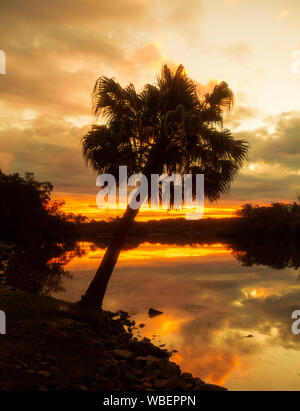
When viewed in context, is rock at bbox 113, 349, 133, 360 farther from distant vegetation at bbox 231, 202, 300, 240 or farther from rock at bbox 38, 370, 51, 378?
distant vegetation at bbox 231, 202, 300, 240

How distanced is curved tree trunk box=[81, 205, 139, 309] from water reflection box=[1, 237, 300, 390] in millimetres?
2041

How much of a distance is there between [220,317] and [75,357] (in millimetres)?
8834

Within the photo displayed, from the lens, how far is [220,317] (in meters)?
15.7

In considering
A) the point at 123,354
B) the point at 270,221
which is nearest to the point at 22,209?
the point at 123,354

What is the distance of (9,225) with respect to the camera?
63531 mm

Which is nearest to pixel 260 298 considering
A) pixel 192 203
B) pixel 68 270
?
pixel 192 203

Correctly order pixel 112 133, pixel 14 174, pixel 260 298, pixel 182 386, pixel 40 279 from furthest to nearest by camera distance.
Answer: pixel 14 174
pixel 40 279
pixel 260 298
pixel 112 133
pixel 182 386

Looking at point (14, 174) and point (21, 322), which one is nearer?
point (21, 322)

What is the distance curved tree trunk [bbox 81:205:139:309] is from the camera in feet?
45.7

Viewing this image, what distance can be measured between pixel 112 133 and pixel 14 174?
59.3m

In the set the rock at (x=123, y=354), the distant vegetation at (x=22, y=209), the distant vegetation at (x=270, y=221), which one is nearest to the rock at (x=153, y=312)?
the rock at (x=123, y=354)

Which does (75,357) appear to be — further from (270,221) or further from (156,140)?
(270,221)

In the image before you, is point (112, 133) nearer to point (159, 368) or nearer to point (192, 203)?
point (192, 203)

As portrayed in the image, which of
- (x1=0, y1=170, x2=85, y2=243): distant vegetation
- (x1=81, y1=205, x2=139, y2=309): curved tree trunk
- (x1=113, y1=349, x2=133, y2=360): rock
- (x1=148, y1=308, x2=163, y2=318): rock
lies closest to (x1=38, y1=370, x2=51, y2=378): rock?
(x1=113, y1=349, x2=133, y2=360): rock
